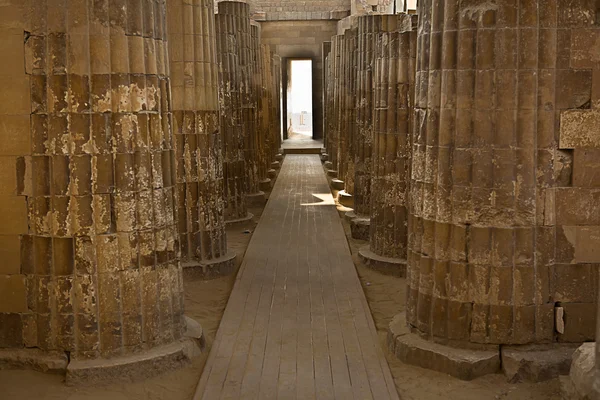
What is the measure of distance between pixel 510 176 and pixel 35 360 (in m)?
4.37

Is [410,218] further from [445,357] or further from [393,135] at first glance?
[393,135]

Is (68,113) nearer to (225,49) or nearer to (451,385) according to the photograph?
(451,385)

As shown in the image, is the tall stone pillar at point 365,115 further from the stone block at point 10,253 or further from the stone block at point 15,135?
the stone block at point 15,135

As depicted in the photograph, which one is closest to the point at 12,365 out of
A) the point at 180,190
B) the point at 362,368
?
the point at 362,368

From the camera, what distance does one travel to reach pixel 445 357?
5848 millimetres

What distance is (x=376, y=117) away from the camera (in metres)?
9.60

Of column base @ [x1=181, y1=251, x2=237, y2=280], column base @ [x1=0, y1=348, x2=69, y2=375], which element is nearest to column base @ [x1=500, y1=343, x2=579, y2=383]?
column base @ [x1=0, y1=348, x2=69, y2=375]

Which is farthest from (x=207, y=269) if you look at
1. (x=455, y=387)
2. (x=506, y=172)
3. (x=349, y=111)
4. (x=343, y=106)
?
(x=343, y=106)

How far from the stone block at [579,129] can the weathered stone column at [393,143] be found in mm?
3604

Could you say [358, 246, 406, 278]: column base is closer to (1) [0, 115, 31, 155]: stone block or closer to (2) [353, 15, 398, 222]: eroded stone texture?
(2) [353, 15, 398, 222]: eroded stone texture

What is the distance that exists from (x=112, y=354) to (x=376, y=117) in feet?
17.3

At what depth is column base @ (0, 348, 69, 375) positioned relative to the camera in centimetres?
580

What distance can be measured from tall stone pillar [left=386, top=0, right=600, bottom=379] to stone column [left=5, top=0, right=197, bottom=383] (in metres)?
2.52

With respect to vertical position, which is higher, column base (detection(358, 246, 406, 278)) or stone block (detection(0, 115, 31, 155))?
stone block (detection(0, 115, 31, 155))
